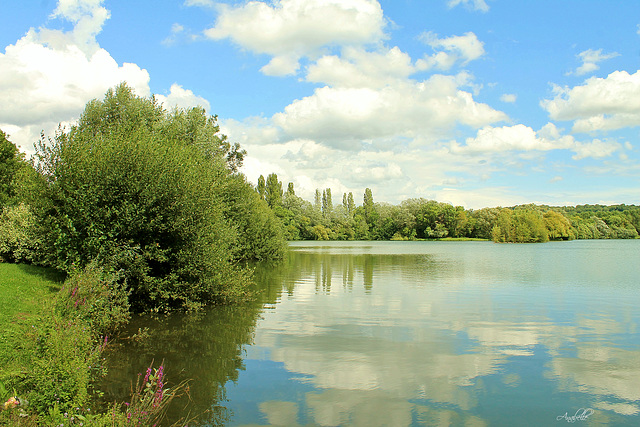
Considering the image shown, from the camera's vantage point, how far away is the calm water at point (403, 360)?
9219 millimetres

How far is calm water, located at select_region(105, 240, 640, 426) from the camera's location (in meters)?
9.22

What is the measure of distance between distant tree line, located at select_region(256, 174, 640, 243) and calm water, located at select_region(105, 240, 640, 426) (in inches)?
3852

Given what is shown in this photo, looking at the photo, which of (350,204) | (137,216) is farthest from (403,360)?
(350,204)

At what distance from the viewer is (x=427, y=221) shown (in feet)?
465

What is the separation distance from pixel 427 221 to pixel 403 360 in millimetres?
133098

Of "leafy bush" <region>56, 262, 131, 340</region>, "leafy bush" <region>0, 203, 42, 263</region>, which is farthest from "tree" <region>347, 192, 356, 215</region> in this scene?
"leafy bush" <region>56, 262, 131, 340</region>

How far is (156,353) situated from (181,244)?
744 centimetres

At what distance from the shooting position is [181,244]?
65.2ft

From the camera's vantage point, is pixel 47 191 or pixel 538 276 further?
pixel 538 276

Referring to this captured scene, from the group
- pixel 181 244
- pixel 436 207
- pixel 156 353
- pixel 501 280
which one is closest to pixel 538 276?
pixel 501 280

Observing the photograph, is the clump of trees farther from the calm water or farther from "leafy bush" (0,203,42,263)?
"leafy bush" (0,203,42,263)

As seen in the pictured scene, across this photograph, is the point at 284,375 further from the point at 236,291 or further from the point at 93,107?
the point at 93,107

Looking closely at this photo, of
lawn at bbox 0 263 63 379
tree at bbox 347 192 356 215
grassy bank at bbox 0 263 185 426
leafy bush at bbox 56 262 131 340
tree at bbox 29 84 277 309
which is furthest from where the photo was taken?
tree at bbox 347 192 356 215

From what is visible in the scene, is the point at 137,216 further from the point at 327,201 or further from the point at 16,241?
the point at 327,201
